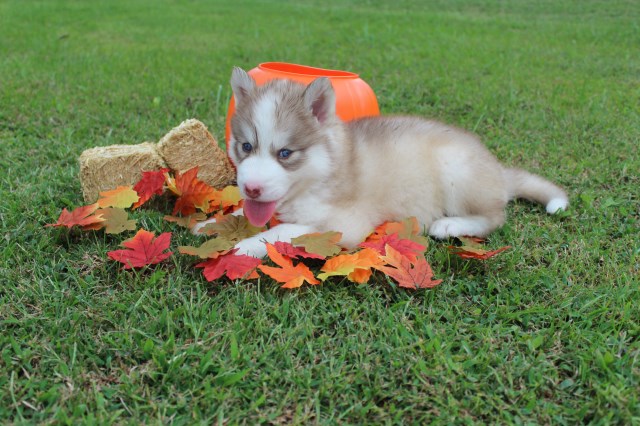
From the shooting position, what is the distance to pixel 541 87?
622cm

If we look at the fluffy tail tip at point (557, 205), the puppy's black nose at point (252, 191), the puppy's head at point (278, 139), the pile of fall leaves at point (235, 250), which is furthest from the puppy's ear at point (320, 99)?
the fluffy tail tip at point (557, 205)

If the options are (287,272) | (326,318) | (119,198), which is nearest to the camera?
(326,318)

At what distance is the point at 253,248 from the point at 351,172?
2.20 feet

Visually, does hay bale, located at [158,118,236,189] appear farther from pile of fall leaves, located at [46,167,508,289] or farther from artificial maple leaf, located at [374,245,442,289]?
artificial maple leaf, located at [374,245,442,289]

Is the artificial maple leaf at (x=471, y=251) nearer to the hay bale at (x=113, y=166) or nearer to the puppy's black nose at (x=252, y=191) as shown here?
the puppy's black nose at (x=252, y=191)

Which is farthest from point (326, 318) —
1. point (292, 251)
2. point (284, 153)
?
point (284, 153)

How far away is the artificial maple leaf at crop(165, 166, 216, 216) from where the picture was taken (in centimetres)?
308

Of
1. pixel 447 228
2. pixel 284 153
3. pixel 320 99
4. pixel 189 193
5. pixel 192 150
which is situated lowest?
pixel 447 228

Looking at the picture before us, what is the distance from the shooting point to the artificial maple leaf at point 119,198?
3.02 metres

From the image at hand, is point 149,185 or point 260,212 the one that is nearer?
point 260,212

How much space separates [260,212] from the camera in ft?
9.02

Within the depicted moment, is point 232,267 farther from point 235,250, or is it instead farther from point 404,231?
point 404,231

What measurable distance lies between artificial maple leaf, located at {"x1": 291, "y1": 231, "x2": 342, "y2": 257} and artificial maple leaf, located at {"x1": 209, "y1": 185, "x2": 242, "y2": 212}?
0.74m

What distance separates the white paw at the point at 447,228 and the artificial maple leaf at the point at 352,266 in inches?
23.8
